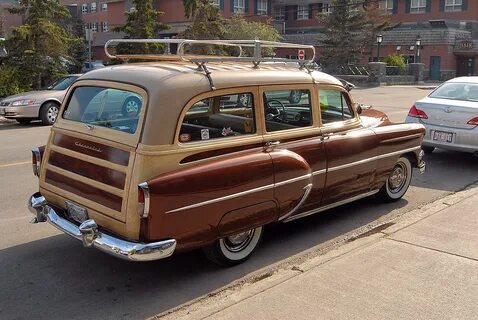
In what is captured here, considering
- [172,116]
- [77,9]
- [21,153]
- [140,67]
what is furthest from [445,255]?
[77,9]

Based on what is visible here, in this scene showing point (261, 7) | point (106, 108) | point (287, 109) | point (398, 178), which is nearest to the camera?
point (106, 108)

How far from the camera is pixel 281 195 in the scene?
183 inches

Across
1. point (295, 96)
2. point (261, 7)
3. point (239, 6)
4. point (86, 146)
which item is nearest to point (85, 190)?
point (86, 146)

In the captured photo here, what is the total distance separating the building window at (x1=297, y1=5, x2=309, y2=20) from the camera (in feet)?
217

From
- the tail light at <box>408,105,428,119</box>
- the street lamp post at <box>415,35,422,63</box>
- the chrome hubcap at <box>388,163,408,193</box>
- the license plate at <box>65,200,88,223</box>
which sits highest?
the street lamp post at <box>415,35,422,63</box>

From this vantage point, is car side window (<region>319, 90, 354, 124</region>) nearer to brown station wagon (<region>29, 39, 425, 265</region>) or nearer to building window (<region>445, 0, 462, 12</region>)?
brown station wagon (<region>29, 39, 425, 265</region>)

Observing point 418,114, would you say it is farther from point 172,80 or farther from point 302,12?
point 302,12

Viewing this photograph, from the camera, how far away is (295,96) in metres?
5.17

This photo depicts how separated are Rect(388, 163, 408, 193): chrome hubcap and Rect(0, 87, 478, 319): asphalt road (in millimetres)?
208

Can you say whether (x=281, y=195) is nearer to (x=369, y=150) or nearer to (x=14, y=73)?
(x=369, y=150)

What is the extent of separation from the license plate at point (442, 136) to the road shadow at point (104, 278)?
4143mm

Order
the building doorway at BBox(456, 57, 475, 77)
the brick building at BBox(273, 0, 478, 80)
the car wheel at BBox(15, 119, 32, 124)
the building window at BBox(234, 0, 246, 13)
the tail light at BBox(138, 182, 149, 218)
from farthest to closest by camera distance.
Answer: the building window at BBox(234, 0, 246, 13), the building doorway at BBox(456, 57, 475, 77), the brick building at BBox(273, 0, 478, 80), the car wheel at BBox(15, 119, 32, 124), the tail light at BBox(138, 182, 149, 218)

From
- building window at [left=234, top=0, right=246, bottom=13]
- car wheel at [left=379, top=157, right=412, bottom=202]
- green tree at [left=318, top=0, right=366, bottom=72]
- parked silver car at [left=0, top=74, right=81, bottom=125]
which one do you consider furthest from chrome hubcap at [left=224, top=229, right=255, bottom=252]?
building window at [left=234, top=0, right=246, bottom=13]

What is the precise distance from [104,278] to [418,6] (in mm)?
57963
